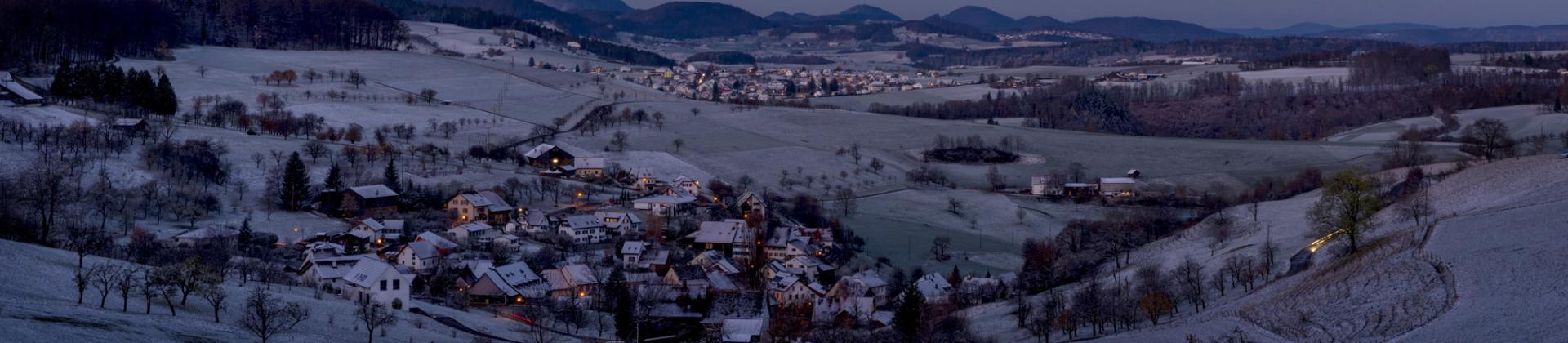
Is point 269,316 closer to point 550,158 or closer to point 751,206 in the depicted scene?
point 751,206

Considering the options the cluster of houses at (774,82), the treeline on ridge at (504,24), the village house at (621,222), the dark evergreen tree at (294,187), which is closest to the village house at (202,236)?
the dark evergreen tree at (294,187)

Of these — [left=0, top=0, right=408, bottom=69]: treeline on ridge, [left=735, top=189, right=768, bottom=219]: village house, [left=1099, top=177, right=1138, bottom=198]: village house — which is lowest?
[left=735, top=189, right=768, bottom=219]: village house

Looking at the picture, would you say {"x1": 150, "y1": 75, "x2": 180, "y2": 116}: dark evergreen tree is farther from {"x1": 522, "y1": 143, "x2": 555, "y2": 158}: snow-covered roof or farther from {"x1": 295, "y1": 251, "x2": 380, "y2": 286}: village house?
{"x1": 295, "y1": 251, "x2": 380, "y2": 286}: village house

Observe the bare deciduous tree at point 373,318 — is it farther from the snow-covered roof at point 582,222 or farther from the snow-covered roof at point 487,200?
the snow-covered roof at point 487,200

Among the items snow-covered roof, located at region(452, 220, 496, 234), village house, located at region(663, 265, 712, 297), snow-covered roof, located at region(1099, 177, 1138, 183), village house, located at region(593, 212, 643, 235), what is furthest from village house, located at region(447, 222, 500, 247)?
snow-covered roof, located at region(1099, 177, 1138, 183)

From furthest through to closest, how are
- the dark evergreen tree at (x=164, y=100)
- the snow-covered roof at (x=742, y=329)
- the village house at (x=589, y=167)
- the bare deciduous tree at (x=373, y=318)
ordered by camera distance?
the village house at (x=589, y=167) < the dark evergreen tree at (x=164, y=100) < the snow-covered roof at (x=742, y=329) < the bare deciduous tree at (x=373, y=318)

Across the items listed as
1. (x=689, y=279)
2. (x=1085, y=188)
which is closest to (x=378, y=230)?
(x=689, y=279)
